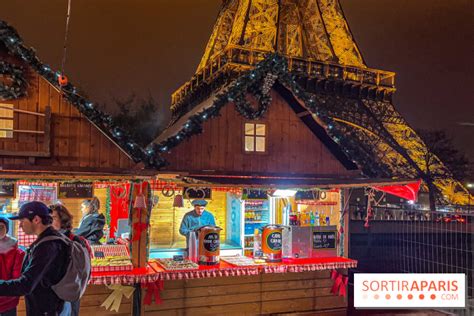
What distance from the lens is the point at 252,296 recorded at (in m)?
8.01

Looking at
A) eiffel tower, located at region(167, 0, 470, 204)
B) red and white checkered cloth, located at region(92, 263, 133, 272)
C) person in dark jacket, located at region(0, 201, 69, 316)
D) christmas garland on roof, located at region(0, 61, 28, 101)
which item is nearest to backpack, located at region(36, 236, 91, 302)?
person in dark jacket, located at region(0, 201, 69, 316)

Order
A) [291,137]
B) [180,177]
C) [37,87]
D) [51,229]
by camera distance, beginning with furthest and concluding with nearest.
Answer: [291,137] < [180,177] < [37,87] < [51,229]

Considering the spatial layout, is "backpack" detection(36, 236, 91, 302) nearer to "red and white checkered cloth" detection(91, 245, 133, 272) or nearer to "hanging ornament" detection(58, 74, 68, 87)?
"red and white checkered cloth" detection(91, 245, 133, 272)

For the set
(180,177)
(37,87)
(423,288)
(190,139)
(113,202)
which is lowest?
(423,288)

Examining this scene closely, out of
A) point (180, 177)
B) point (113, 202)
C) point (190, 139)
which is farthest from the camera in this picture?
point (113, 202)

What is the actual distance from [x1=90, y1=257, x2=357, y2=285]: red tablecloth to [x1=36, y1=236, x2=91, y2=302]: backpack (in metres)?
3.07

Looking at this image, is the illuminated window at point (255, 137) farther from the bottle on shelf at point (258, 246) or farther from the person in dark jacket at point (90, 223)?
the person in dark jacket at point (90, 223)

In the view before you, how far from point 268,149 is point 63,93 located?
162 inches

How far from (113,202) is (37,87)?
5171mm

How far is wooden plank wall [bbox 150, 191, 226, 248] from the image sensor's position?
413 inches

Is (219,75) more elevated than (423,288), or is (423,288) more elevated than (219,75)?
(219,75)

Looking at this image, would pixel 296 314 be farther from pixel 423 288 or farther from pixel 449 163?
pixel 449 163

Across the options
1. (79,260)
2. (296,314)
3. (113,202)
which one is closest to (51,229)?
(79,260)

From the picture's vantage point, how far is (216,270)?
7367 mm
